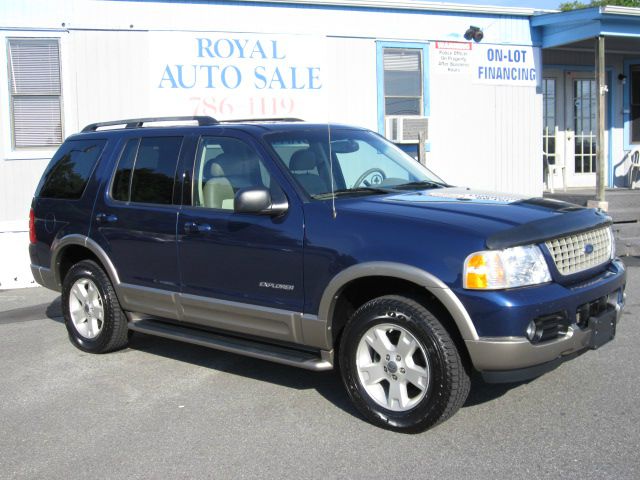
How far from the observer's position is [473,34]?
40.9 ft

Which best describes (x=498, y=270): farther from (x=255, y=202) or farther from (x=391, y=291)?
(x=255, y=202)

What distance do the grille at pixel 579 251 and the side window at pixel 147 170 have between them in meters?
2.82

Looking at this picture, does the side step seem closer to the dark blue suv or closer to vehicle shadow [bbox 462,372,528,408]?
the dark blue suv

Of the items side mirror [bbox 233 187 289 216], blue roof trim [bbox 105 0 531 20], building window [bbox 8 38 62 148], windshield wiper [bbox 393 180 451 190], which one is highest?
blue roof trim [bbox 105 0 531 20]

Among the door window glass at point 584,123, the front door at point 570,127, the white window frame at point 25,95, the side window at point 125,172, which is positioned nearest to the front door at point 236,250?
the side window at point 125,172

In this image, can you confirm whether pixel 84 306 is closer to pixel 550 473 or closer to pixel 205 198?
pixel 205 198

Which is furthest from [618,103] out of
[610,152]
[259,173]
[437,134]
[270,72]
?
[259,173]

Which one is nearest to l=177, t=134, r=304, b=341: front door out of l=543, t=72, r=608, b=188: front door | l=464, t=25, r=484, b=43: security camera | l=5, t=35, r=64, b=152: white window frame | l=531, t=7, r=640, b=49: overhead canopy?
l=5, t=35, r=64, b=152: white window frame

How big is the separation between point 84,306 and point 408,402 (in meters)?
3.28

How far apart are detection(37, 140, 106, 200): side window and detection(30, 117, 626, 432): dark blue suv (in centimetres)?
3

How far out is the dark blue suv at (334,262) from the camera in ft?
13.2

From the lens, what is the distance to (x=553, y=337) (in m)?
4.03

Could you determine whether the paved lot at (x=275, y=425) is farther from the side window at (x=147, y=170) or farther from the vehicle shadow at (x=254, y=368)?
the side window at (x=147, y=170)

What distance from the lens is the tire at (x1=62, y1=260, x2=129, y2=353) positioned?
601cm
